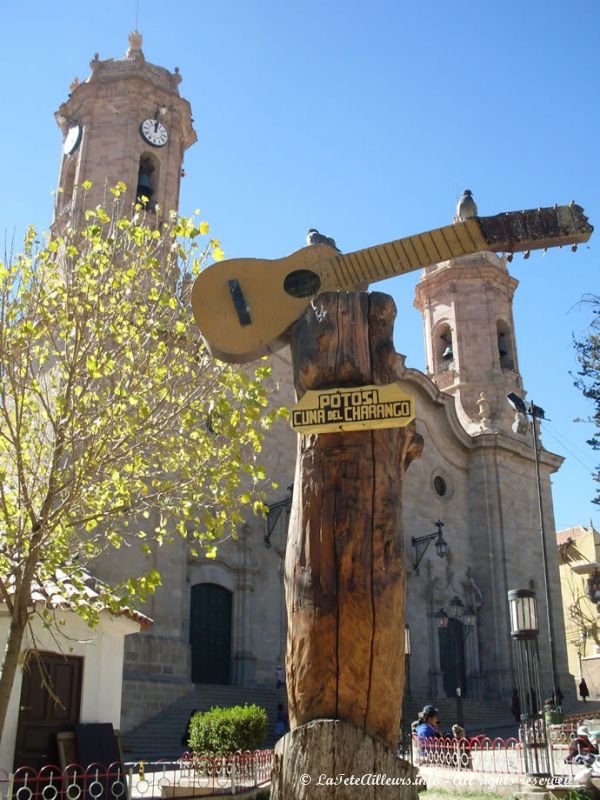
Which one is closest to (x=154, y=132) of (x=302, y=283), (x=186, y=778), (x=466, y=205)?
(x=466, y=205)

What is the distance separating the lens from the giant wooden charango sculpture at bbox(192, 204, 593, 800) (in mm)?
3691

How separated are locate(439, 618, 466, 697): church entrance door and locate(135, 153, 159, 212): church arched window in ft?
53.8

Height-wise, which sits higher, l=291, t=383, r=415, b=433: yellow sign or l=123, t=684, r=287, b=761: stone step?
l=291, t=383, r=415, b=433: yellow sign

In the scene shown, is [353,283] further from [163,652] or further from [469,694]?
[469,694]

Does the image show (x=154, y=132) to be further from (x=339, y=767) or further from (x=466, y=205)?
(x=339, y=767)

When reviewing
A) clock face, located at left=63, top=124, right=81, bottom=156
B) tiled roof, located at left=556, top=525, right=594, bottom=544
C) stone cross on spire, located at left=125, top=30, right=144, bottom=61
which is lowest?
tiled roof, located at left=556, top=525, right=594, bottom=544

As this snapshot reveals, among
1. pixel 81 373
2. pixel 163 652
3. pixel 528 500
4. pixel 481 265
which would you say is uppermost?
pixel 481 265

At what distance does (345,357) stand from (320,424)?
1.32 feet

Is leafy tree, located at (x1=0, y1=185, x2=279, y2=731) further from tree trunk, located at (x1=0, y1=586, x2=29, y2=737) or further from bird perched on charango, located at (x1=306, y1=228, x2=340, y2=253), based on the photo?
bird perched on charango, located at (x1=306, y1=228, x2=340, y2=253)

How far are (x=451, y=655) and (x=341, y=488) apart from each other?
23.9m

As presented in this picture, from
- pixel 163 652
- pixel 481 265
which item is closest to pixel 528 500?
pixel 481 265

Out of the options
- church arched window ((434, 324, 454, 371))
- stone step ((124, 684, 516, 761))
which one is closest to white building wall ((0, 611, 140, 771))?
stone step ((124, 684, 516, 761))

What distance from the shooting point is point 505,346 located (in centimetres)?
3216

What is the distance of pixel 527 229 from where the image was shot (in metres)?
Answer: 4.43
